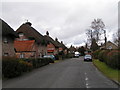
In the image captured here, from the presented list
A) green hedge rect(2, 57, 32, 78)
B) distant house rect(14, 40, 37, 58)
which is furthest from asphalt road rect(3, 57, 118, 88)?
distant house rect(14, 40, 37, 58)

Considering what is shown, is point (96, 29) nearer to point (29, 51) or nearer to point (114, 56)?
point (29, 51)

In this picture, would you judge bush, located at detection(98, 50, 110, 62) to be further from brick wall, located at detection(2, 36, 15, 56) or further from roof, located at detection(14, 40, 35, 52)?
roof, located at detection(14, 40, 35, 52)

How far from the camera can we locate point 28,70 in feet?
65.7

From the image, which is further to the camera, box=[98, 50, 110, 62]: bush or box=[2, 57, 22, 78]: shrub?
box=[98, 50, 110, 62]: bush

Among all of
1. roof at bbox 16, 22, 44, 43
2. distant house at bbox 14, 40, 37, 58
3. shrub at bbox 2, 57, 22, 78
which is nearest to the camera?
shrub at bbox 2, 57, 22, 78

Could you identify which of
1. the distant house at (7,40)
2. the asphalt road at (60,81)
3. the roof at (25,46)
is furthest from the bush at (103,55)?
the roof at (25,46)

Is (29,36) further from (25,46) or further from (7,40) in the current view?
(7,40)

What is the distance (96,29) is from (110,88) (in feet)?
138

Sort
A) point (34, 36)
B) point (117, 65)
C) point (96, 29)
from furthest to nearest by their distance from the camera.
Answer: point (96, 29) → point (34, 36) → point (117, 65)

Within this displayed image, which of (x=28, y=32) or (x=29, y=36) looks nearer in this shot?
(x=29, y=36)

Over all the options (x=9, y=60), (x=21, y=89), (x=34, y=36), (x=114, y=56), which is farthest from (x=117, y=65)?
(x=34, y=36)

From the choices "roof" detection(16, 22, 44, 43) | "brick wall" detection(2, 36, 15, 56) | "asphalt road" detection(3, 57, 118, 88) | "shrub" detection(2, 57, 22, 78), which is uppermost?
"roof" detection(16, 22, 44, 43)

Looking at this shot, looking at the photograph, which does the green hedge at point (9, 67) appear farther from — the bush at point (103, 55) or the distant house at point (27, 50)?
the distant house at point (27, 50)

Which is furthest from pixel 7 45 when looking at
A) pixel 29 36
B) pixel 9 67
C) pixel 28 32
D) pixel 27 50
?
pixel 28 32
